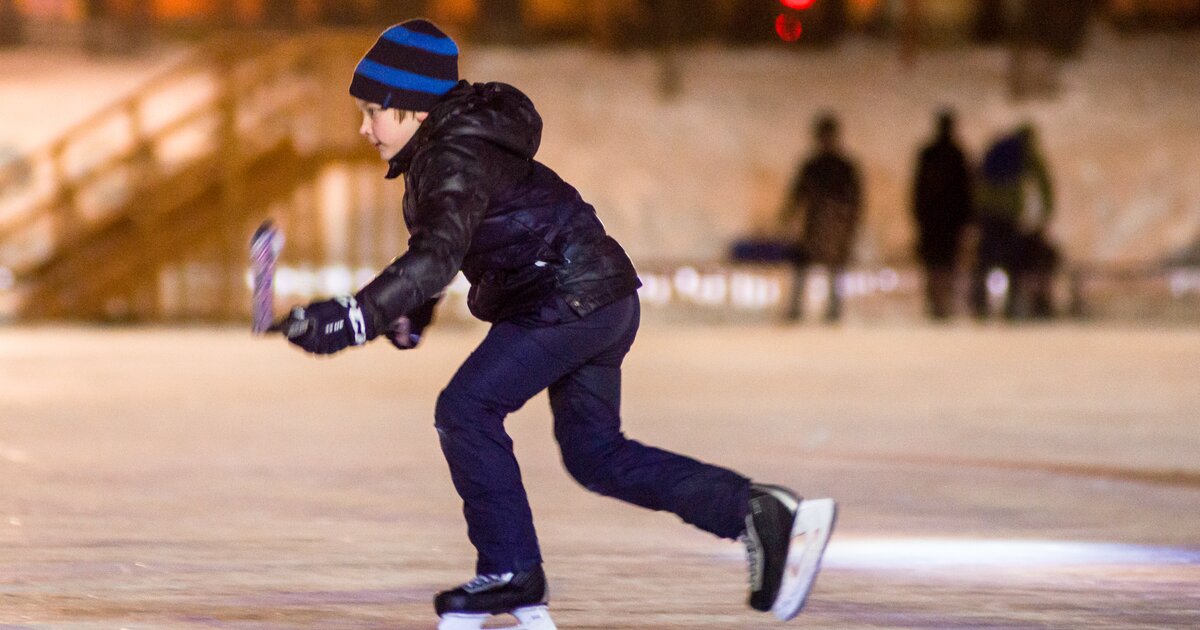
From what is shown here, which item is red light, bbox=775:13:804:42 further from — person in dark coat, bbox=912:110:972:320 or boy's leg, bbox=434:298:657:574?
boy's leg, bbox=434:298:657:574

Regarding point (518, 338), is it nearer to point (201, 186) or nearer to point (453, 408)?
point (453, 408)

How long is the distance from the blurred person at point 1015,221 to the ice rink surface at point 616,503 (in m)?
5.84

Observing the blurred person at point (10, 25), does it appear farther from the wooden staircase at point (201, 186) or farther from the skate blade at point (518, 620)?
the skate blade at point (518, 620)

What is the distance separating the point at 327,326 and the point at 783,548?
1061 millimetres

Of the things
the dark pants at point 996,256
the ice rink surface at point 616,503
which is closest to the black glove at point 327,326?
the ice rink surface at point 616,503

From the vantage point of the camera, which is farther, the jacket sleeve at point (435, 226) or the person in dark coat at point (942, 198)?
the person in dark coat at point (942, 198)

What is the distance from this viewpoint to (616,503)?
6.64 m

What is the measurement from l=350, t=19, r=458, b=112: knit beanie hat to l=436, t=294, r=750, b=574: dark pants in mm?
492

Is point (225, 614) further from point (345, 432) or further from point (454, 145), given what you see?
point (345, 432)

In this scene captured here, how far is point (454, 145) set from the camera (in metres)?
4.09

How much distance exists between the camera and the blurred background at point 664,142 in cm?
1931

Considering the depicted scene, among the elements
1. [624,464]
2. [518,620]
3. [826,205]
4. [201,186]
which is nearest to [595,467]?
[624,464]

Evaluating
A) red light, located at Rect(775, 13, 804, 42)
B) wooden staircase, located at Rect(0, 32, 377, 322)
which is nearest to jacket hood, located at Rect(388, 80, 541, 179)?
wooden staircase, located at Rect(0, 32, 377, 322)

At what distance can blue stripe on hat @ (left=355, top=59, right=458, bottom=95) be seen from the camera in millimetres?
4242
